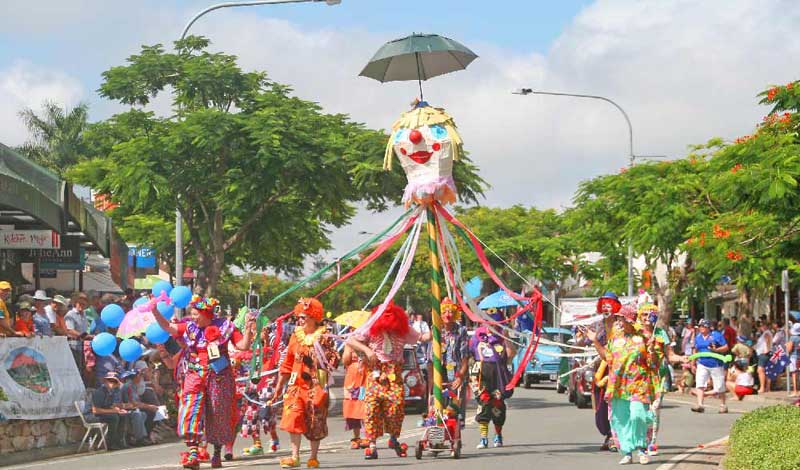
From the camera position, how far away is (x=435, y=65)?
1570 centimetres

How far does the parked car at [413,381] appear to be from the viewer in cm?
2417

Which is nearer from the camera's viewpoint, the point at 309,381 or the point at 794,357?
the point at 309,381

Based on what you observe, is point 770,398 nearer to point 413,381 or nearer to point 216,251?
point 413,381

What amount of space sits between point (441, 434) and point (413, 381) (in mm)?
10018

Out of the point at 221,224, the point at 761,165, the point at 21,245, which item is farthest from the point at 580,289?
the point at 761,165

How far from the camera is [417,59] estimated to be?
617 inches

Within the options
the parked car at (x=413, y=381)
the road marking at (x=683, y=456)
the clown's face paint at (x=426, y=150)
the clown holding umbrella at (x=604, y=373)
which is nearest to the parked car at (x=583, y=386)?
the parked car at (x=413, y=381)

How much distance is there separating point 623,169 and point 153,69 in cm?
1786

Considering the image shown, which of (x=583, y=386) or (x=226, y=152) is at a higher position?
(x=226, y=152)

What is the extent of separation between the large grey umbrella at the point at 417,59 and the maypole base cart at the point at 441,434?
4.10m

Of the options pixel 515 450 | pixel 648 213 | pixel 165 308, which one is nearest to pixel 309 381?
pixel 515 450

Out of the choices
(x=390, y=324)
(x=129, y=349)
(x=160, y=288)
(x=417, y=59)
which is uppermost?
(x=417, y=59)

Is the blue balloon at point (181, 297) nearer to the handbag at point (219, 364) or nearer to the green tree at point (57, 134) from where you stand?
the handbag at point (219, 364)

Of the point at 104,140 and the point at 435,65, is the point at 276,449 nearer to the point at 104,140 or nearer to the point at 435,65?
the point at 435,65
